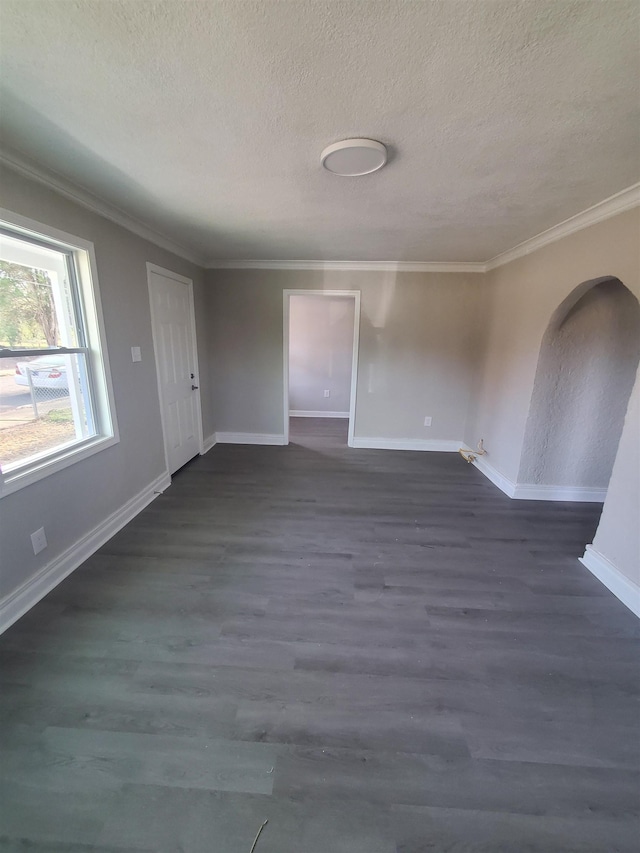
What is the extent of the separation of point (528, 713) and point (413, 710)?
0.47m

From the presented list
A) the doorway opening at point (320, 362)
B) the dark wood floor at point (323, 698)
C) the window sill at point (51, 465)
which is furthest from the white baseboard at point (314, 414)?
the window sill at point (51, 465)

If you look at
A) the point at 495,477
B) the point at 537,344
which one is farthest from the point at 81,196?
the point at 495,477

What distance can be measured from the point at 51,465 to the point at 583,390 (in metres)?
4.03

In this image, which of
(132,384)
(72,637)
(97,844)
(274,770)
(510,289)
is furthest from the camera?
(510,289)

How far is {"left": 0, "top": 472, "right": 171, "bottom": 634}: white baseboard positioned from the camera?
1722 mm

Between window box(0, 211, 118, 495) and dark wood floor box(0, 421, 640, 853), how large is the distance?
79 cm

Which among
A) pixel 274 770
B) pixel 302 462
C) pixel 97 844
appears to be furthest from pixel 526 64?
pixel 302 462

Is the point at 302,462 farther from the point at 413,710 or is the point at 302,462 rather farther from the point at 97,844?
the point at 97,844

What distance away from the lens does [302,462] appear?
154 inches

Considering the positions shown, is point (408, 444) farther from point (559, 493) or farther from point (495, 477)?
point (559, 493)

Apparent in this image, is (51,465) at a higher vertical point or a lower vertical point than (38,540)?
higher

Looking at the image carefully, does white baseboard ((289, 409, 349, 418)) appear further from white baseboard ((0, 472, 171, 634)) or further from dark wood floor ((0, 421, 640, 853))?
dark wood floor ((0, 421, 640, 853))

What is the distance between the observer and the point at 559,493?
10.2 feet

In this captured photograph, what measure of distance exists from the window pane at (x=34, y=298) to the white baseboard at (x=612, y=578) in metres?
3.67
